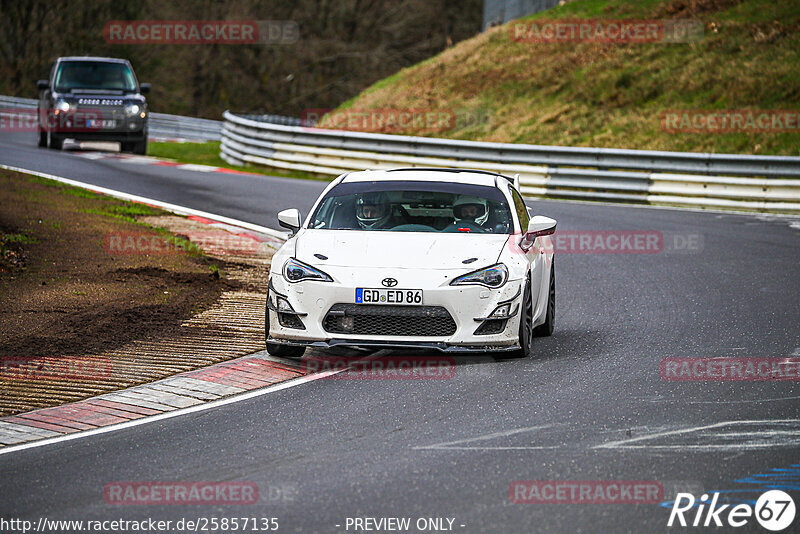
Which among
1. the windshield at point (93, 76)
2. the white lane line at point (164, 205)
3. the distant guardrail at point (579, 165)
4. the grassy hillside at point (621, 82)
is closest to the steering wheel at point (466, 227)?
the white lane line at point (164, 205)

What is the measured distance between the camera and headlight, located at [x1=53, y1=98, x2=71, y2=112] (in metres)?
27.0

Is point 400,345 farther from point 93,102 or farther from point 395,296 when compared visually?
point 93,102

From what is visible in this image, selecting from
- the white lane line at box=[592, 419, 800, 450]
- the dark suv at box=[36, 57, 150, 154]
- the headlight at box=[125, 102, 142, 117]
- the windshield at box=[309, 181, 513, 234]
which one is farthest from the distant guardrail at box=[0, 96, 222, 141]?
the white lane line at box=[592, 419, 800, 450]

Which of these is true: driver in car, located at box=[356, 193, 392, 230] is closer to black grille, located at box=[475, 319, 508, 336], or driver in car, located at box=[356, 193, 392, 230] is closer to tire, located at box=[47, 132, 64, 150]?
black grille, located at box=[475, 319, 508, 336]

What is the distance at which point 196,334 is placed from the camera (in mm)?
10148

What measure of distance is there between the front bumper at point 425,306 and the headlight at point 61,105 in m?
19.5

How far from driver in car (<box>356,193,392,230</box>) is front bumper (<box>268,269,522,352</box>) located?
3.57ft

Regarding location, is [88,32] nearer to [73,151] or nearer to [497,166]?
[73,151]

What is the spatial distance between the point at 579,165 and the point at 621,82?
8.30m

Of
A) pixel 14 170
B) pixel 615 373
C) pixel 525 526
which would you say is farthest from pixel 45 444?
pixel 14 170

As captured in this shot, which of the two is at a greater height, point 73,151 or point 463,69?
point 463,69

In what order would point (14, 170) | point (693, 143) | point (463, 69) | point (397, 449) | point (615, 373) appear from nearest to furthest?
point (397, 449), point (615, 373), point (14, 170), point (693, 143), point (463, 69)

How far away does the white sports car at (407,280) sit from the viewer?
883 centimetres

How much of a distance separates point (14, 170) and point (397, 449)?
16.3 m
